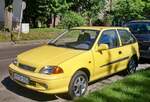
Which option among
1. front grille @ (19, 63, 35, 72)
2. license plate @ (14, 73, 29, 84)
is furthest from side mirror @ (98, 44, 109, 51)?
license plate @ (14, 73, 29, 84)

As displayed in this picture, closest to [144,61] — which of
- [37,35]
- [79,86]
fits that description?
[79,86]

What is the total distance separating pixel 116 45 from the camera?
891cm

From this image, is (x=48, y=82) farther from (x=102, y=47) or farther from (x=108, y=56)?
(x=108, y=56)

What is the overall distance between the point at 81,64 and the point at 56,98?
0.95m

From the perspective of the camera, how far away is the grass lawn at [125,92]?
686 centimetres

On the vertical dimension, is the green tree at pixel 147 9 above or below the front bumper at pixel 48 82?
above

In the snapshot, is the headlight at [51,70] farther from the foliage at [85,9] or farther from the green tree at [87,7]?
the green tree at [87,7]

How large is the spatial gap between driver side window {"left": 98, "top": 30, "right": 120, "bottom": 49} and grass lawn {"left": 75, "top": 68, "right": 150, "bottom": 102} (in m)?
0.98

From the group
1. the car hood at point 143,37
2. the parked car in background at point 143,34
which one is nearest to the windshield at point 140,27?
the parked car in background at point 143,34

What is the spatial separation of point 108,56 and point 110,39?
565 millimetres

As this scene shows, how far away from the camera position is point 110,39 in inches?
344

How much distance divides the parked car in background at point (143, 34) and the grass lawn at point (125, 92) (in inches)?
124

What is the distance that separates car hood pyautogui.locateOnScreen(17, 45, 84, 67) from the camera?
7.10m

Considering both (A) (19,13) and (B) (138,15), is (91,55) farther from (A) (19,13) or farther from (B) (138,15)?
(B) (138,15)
